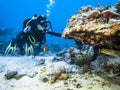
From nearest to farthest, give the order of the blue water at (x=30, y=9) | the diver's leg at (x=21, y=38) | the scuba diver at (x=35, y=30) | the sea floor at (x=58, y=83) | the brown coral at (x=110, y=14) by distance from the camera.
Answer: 1. the brown coral at (x=110, y=14)
2. the sea floor at (x=58, y=83)
3. the scuba diver at (x=35, y=30)
4. the diver's leg at (x=21, y=38)
5. the blue water at (x=30, y=9)

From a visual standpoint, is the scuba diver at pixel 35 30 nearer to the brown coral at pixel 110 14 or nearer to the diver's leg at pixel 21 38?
the diver's leg at pixel 21 38

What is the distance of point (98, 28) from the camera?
4441mm

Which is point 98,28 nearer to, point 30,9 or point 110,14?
point 110,14

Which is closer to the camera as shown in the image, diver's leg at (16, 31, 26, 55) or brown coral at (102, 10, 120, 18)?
brown coral at (102, 10, 120, 18)

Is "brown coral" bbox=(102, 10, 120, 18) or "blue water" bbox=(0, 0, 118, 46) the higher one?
"blue water" bbox=(0, 0, 118, 46)

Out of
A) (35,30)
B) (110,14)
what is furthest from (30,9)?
(110,14)

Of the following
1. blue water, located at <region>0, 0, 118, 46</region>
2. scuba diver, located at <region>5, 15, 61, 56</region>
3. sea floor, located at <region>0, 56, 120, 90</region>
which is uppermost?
blue water, located at <region>0, 0, 118, 46</region>

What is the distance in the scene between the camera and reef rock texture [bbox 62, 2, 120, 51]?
4.20 meters

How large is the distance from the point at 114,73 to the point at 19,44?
13.7 feet

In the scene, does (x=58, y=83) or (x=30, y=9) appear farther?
(x=30, y=9)

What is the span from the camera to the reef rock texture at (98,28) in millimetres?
4195

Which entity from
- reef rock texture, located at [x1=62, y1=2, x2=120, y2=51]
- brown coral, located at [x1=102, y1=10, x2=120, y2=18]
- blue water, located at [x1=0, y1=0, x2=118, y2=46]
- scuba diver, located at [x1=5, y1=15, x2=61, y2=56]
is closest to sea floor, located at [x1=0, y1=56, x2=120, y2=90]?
reef rock texture, located at [x1=62, y1=2, x2=120, y2=51]

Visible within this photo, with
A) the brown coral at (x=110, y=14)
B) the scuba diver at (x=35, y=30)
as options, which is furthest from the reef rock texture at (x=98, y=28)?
the scuba diver at (x=35, y=30)

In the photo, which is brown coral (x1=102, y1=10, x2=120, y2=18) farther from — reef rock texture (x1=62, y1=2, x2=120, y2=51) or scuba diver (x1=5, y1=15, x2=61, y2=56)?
scuba diver (x1=5, y1=15, x2=61, y2=56)
